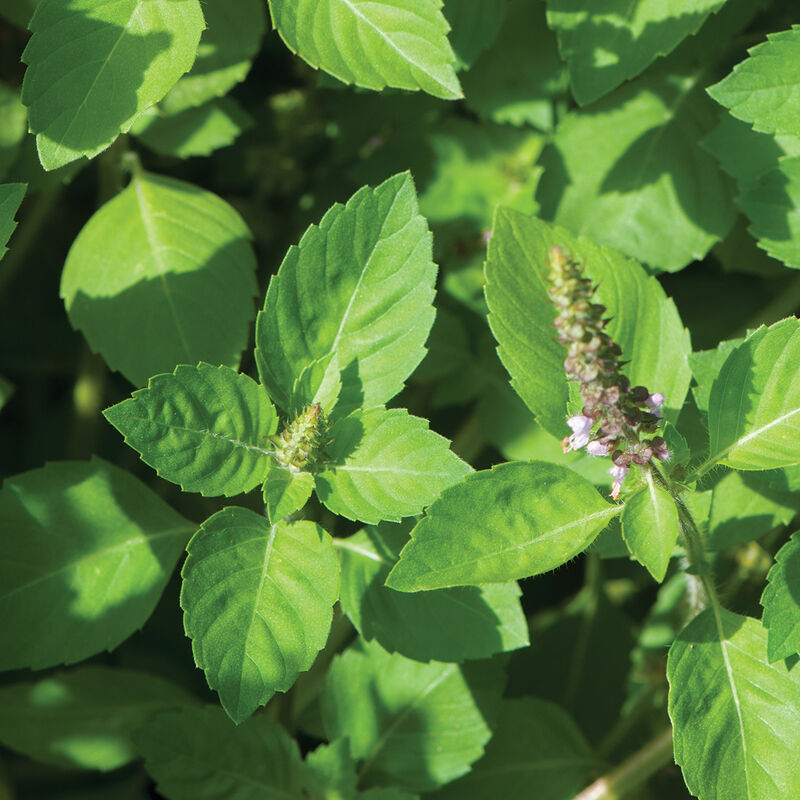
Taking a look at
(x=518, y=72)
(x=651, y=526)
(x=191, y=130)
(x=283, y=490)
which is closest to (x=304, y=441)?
(x=283, y=490)

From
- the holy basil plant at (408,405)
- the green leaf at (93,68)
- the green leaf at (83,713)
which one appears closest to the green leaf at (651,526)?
the holy basil plant at (408,405)

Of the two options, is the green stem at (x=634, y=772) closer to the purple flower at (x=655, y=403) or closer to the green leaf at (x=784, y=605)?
the green leaf at (x=784, y=605)

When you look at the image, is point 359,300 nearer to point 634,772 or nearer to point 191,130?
point 191,130

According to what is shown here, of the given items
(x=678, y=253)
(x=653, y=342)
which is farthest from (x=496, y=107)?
(x=653, y=342)

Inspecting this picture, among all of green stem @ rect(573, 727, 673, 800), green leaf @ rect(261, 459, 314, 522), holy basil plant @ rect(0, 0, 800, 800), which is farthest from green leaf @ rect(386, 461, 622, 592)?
green stem @ rect(573, 727, 673, 800)

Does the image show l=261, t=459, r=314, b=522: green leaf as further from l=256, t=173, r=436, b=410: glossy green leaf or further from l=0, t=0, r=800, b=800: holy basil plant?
l=256, t=173, r=436, b=410: glossy green leaf

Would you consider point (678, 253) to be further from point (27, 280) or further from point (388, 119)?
point (27, 280)
